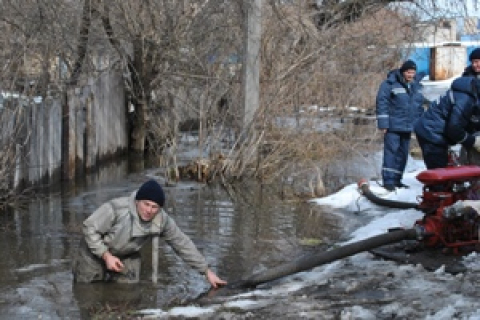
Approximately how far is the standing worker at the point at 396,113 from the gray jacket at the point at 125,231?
5.11 metres

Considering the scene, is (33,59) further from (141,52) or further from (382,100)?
(382,100)

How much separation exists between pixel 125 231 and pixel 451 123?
313 centimetres

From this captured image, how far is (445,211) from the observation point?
6.66m

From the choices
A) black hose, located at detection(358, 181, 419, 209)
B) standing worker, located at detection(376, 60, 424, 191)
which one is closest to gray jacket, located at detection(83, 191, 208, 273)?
black hose, located at detection(358, 181, 419, 209)

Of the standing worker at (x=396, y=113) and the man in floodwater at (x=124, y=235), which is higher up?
the standing worker at (x=396, y=113)

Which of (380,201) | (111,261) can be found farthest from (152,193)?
(380,201)

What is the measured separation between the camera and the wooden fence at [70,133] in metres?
11.0

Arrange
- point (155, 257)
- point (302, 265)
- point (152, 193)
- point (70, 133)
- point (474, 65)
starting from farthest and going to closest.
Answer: point (70, 133)
point (474, 65)
point (155, 257)
point (302, 265)
point (152, 193)

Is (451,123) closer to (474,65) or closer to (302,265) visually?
(474,65)

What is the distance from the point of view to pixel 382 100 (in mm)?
11164

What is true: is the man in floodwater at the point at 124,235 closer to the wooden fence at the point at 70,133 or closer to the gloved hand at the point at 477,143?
the gloved hand at the point at 477,143

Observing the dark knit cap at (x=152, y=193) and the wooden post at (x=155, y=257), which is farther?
the wooden post at (x=155, y=257)

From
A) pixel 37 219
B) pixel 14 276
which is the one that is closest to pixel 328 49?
pixel 37 219

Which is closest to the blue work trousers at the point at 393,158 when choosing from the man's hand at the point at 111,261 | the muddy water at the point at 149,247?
the muddy water at the point at 149,247
